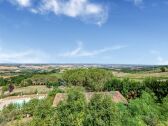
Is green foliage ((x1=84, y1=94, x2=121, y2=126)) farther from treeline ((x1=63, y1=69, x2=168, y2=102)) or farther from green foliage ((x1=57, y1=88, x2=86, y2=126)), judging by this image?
treeline ((x1=63, y1=69, x2=168, y2=102))

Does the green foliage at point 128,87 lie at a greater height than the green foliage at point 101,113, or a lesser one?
lesser

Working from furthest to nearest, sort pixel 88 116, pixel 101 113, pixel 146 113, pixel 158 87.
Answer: pixel 158 87 → pixel 146 113 → pixel 101 113 → pixel 88 116

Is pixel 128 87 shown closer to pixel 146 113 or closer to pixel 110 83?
pixel 110 83

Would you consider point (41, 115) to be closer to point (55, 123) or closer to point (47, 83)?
point (55, 123)

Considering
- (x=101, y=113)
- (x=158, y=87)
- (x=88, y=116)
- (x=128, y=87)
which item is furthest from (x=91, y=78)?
(x=88, y=116)

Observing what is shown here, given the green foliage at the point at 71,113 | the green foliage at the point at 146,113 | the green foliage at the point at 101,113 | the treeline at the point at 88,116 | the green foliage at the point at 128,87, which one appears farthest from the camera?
the green foliage at the point at 128,87

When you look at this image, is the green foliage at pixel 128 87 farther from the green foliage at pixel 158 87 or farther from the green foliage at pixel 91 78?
the green foliage at pixel 91 78

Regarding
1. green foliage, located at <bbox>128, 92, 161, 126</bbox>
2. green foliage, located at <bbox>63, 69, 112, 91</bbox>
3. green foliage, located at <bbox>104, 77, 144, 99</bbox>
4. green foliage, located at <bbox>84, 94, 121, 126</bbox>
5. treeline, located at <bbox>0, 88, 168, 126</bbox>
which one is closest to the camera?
treeline, located at <bbox>0, 88, 168, 126</bbox>

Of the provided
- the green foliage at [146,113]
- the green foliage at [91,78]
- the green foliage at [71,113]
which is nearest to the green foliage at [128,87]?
the green foliage at [91,78]

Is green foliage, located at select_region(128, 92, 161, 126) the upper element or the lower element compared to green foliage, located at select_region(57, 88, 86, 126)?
lower

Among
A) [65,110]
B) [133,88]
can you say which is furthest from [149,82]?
[65,110]

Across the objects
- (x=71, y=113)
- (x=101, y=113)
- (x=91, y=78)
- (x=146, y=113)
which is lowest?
(x=146, y=113)

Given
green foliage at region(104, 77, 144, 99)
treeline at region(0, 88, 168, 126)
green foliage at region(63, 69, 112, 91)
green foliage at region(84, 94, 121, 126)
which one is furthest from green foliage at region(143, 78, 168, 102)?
green foliage at region(84, 94, 121, 126)
